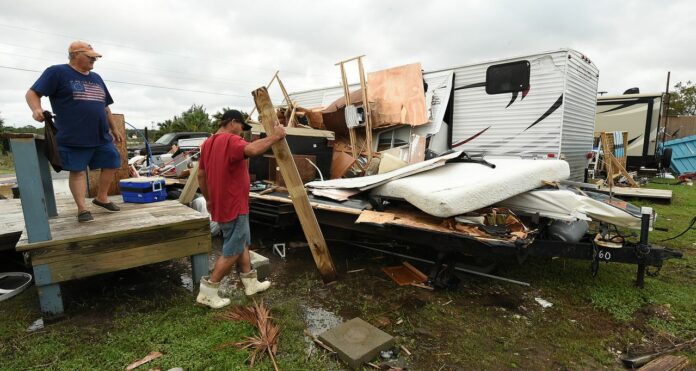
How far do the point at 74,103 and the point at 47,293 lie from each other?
153 centimetres

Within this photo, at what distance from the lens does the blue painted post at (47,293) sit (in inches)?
104

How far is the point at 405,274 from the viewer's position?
3820 mm

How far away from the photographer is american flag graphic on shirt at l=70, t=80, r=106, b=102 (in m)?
3.01

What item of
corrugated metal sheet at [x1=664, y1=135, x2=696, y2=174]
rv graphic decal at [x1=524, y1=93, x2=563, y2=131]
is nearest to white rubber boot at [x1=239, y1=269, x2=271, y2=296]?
rv graphic decal at [x1=524, y1=93, x2=563, y2=131]

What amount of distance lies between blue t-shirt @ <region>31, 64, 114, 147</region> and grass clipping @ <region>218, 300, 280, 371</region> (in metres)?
1.95

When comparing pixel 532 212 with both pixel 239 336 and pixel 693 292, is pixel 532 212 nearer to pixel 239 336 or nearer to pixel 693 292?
pixel 693 292

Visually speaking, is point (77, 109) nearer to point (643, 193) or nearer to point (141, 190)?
point (141, 190)

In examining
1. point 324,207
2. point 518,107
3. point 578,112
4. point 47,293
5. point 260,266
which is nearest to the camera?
point 47,293

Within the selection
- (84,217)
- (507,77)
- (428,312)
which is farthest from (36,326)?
(507,77)

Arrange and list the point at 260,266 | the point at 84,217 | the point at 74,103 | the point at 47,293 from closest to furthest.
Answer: the point at 47,293
the point at 74,103
the point at 84,217
the point at 260,266

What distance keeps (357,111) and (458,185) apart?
3.71 meters

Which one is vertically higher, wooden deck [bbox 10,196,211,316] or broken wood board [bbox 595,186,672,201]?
wooden deck [bbox 10,196,211,316]

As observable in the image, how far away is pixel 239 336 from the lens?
2600mm

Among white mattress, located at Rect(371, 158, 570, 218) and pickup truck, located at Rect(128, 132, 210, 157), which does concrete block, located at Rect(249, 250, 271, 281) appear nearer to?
white mattress, located at Rect(371, 158, 570, 218)
